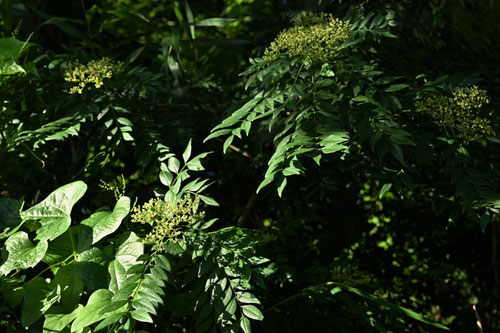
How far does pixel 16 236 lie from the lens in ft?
5.47

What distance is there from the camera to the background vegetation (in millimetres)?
1634

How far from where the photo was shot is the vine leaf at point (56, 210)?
1654 millimetres

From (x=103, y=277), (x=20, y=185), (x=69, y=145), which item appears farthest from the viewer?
(x=69, y=145)

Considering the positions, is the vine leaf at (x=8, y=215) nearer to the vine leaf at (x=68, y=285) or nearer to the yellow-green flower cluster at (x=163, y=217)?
the vine leaf at (x=68, y=285)

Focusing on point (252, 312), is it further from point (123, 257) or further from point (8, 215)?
point (8, 215)

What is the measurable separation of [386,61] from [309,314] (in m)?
1.23

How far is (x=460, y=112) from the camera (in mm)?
1782

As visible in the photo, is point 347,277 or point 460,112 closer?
point 460,112

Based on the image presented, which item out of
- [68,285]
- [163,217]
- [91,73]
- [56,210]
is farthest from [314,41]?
[68,285]

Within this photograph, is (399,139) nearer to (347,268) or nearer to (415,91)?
(415,91)

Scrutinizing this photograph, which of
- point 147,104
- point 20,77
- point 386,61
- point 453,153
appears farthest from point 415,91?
point 20,77

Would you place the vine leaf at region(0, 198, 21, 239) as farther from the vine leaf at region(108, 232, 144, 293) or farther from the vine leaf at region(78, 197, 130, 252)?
the vine leaf at region(108, 232, 144, 293)

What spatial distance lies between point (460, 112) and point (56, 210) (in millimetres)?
1379

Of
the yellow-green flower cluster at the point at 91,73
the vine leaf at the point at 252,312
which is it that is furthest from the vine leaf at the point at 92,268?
the yellow-green flower cluster at the point at 91,73
